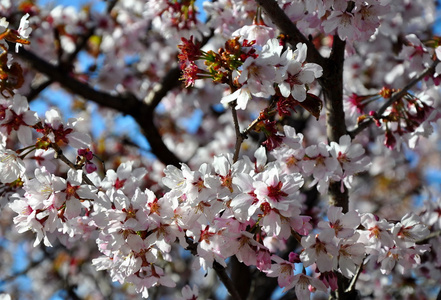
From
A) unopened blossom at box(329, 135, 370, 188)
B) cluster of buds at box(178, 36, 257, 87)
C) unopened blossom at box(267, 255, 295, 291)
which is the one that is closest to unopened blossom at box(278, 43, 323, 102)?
cluster of buds at box(178, 36, 257, 87)

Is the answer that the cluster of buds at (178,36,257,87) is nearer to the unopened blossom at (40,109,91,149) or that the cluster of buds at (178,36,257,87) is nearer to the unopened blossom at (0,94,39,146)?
the unopened blossom at (40,109,91,149)

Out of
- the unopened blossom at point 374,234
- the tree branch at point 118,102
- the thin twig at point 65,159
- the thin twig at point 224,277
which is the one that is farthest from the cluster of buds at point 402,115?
the tree branch at point 118,102

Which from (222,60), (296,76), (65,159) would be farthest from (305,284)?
(65,159)

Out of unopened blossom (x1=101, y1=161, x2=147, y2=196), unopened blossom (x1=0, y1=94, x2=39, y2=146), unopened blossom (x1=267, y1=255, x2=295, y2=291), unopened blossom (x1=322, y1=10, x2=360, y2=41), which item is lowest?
unopened blossom (x1=267, y1=255, x2=295, y2=291)

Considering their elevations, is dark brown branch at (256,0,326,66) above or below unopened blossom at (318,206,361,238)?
above

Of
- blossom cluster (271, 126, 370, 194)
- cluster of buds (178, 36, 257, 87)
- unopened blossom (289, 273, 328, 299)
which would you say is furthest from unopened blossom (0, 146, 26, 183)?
unopened blossom (289, 273, 328, 299)

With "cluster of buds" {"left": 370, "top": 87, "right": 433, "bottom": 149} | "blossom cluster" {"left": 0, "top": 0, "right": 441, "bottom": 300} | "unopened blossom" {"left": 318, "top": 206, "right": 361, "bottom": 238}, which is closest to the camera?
"blossom cluster" {"left": 0, "top": 0, "right": 441, "bottom": 300}

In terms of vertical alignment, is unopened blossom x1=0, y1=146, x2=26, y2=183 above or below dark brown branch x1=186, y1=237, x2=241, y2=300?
above

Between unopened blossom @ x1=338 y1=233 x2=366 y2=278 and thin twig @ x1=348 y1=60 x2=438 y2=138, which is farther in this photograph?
thin twig @ x1=348 y1=60 x2=438 y2=138

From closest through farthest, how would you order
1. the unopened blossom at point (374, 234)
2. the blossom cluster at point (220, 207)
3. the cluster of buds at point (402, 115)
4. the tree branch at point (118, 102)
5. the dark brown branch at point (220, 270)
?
1. the blossom cluster at point (220, 207)
2. the unopened blossom at point (374, 234)
3. the dark brown branch at point (220, 270)
4. the cluster of buds at point (402, 115)
5. the tree branch at point (118, 102)

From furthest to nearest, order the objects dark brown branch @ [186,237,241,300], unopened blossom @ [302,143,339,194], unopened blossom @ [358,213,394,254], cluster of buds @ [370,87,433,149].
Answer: cluster of buds @ [370,87,433,149] < unopened blossom @ [302,143,339,194] < dark brown branch @ [186,237,241,300] < unopened blossom @ [358,213,394,254]

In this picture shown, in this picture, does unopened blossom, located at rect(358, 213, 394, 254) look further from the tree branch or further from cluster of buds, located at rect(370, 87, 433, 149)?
the tree branch

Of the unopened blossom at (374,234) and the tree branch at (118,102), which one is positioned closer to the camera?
the unopened blossom at (374,234)

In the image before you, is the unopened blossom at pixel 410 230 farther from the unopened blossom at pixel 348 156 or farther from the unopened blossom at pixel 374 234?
the unopened blossom at pixel 348 156
